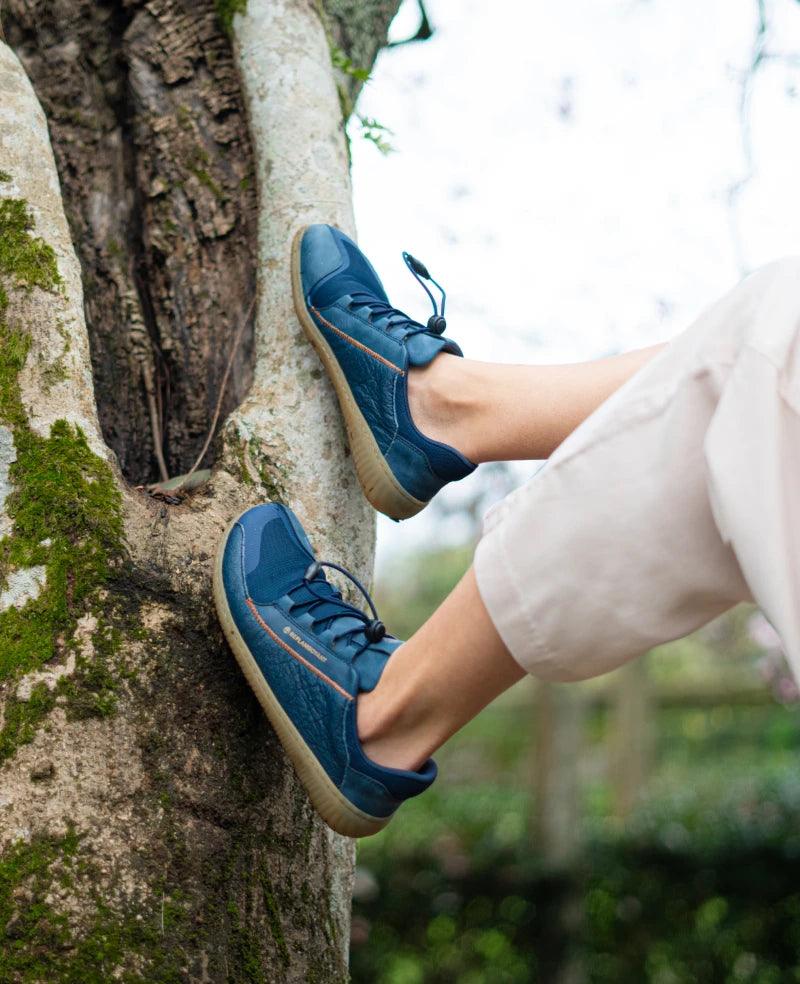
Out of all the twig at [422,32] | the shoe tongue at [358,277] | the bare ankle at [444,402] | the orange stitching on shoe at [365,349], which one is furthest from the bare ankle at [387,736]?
the twig at [422,32]

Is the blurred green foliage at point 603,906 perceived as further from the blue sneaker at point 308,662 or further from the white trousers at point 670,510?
the white trousers at point 670,510

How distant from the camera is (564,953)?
5062 mm

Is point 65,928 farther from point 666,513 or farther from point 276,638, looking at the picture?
point 666,513

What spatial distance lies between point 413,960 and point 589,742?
21.6ft

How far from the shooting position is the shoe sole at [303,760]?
1.56m

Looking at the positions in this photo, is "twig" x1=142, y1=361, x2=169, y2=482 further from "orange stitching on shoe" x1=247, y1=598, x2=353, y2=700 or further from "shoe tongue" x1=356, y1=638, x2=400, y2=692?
"shoe tongue" x1=356, y1=638, x2=400, y2=692

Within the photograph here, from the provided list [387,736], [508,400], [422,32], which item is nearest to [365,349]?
[508,400]

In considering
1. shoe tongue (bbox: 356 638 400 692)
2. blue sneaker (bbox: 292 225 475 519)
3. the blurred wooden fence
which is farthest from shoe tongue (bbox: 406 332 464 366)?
the blurred wooden fence

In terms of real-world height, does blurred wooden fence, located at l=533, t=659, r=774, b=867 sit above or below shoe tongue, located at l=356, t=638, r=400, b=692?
below

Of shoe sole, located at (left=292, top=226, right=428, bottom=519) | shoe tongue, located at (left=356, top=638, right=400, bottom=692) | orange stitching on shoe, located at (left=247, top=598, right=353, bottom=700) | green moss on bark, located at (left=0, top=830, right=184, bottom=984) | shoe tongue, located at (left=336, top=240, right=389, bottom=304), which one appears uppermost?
shoe tongue, located at (left=336, top=240, right=389, bottom=304)

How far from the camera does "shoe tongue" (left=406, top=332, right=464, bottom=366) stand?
1924 millimetres

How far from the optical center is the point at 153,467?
216cm

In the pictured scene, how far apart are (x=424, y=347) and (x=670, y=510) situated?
2.64ft

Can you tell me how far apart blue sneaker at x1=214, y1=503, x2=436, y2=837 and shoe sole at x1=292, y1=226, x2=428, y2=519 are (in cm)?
21
